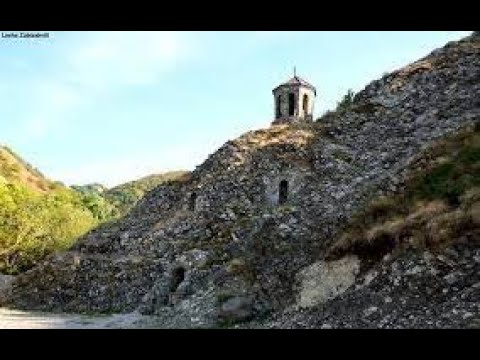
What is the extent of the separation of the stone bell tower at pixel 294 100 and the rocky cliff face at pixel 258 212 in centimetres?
360

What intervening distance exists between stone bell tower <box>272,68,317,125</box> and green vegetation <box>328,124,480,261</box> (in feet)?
65.1

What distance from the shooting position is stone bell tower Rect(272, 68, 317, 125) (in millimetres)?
53441

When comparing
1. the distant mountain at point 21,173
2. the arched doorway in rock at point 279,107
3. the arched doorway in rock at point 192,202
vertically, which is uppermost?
the distant mountain at point 21,173

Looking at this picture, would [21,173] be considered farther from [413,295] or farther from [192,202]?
[413,295]

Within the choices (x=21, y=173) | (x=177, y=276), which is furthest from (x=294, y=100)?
(x=21, y=173)

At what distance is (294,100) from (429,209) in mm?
28081

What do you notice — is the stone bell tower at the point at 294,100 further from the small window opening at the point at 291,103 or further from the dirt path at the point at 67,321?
the dirt path at the point at 67,321

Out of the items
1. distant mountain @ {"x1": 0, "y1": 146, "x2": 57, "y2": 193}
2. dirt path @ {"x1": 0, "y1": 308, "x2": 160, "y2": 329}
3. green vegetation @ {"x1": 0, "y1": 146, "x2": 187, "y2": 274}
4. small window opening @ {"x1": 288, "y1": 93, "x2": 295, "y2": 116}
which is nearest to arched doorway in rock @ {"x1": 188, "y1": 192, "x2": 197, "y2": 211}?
green vegetation @ {"x1": 0, "y1": 146, "x2": 187, "y2": 274}

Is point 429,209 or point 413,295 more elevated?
point 429,209

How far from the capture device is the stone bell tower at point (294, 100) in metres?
53.4

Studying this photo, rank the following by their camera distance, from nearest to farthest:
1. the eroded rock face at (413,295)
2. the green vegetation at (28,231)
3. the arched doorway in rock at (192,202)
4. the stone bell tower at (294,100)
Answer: the eroded rock face at (413,295) → the arched doorway in rock at (192,202) → the stone bell tower at (294,100) → the green vegetation at (28,231)

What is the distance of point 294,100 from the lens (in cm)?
5375

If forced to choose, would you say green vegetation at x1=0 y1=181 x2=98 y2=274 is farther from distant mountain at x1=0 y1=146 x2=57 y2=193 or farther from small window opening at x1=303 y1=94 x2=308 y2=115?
distant mountain at x1=0 y1=146 x2=57 y2=193

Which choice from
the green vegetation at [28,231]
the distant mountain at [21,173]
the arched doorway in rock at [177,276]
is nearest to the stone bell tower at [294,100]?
the arched doorway in rock at [177,276]
